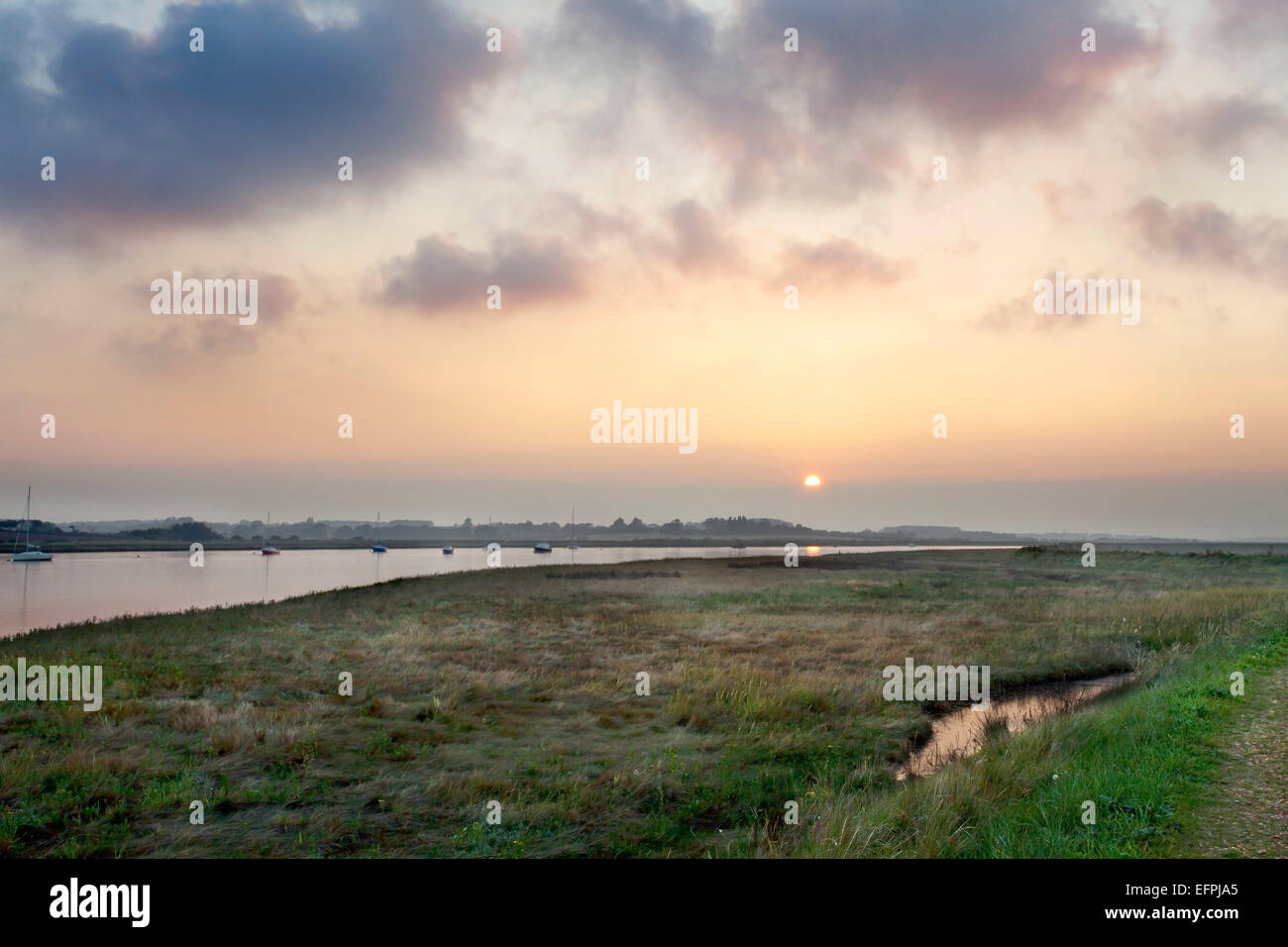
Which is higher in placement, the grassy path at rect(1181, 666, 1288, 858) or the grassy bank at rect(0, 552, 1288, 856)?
the grassy path at rect(1181, 666, 1288, 858)

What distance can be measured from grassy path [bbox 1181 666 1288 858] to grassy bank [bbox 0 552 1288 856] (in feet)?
0.87

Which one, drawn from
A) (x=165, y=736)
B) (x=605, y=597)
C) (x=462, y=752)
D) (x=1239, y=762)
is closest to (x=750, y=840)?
(x=462, y=752)

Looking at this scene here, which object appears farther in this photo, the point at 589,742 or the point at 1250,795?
the point at 589,742

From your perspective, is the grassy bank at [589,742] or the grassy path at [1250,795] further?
the grassy bank at [589,742]

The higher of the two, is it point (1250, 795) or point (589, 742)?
point (1250, 795)

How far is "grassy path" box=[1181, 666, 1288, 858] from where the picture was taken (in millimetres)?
7137

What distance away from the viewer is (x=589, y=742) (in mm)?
14156

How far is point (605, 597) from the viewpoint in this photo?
4475 centimetres

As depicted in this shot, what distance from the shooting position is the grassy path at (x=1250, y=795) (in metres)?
7.14

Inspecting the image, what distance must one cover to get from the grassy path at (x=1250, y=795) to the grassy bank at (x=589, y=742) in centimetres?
27

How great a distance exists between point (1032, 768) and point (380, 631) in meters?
24.6

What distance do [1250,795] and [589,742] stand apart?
10.4 m

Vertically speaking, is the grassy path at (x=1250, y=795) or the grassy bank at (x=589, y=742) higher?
the grassy path at (x=1250, y=795)

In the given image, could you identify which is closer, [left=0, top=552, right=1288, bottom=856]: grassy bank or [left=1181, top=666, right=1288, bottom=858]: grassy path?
[left=1181, top=666, right=1288, bottom=858]: grassy path
